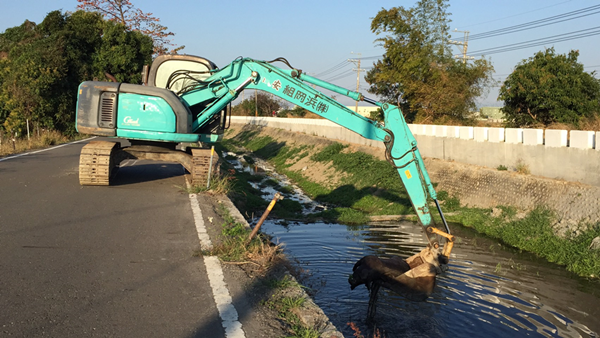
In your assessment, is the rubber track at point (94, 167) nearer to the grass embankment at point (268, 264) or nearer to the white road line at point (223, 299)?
the grass embankment at point (268, 264)

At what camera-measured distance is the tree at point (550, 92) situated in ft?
86.8

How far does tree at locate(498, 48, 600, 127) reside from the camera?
26.5 m

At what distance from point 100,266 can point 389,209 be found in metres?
11.7

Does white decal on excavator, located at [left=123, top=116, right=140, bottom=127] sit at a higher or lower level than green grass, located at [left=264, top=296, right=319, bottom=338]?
higher

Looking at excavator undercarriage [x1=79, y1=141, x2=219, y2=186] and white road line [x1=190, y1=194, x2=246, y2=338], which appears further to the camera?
excavator undercarriage [x1=79, y1=141, x2=219, y2=186]

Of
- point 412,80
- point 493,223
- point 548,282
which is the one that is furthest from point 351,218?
point 412,80

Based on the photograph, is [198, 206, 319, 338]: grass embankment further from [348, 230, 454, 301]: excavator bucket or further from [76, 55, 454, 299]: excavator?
[76, 55, 454, 299]: excavator

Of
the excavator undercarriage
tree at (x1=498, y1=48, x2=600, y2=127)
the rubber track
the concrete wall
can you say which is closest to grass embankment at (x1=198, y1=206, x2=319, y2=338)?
the excavator undercarriage

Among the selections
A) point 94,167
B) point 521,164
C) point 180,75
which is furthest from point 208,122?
point 521,164

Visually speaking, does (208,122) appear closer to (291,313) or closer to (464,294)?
(464,294)

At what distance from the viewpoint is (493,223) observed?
1374cm

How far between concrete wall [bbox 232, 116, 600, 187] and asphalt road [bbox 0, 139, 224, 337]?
370 inches

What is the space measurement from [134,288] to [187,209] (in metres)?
4.43

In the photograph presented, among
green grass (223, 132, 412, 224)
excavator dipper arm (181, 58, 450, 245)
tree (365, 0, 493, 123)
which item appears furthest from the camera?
tree (365, 0, 493, 123)
